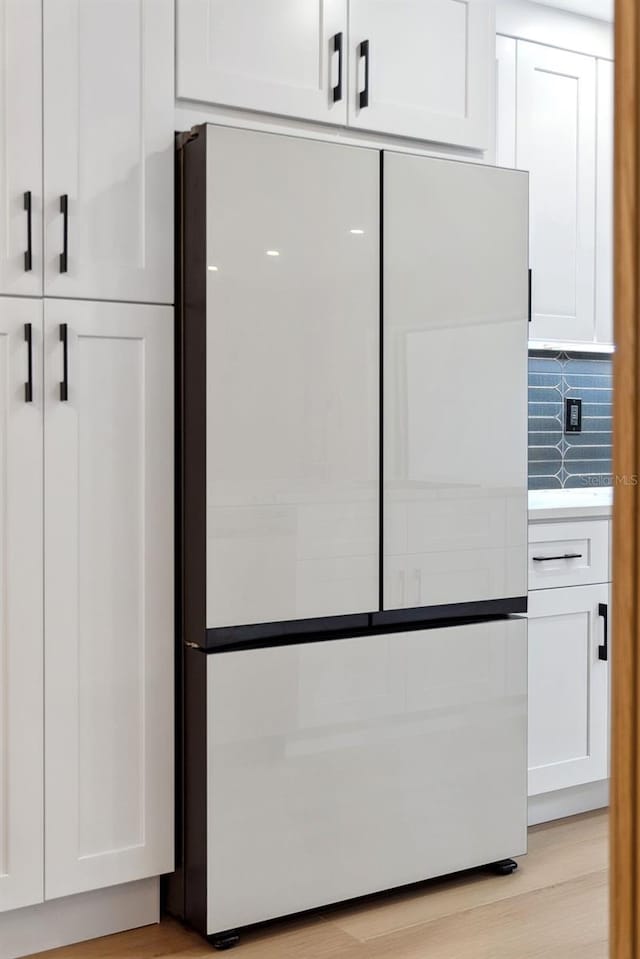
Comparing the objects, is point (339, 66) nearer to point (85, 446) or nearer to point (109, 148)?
point (109, 148)

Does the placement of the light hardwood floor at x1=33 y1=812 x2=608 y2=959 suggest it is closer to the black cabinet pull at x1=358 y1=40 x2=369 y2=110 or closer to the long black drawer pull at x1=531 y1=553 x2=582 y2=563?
the long black drawer pull at x1=531 y1=553 x2=582 y2=563

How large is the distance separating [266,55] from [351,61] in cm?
22

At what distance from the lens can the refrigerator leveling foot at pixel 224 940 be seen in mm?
2184

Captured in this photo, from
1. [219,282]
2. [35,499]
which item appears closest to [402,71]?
[219,282]

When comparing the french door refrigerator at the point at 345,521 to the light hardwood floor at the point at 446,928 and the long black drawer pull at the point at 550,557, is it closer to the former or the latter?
the light hardwood floor at the point at 446,928

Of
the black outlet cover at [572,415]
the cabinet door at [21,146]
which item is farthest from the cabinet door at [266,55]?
the black outlet cover at [572,415]

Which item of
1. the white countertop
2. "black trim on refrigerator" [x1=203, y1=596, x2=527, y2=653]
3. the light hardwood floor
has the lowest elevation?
the light hardwood floor

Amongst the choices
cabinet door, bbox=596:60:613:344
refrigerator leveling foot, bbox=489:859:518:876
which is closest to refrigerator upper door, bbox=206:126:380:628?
refrigerator leveling foot, bbox=489:859:518:876

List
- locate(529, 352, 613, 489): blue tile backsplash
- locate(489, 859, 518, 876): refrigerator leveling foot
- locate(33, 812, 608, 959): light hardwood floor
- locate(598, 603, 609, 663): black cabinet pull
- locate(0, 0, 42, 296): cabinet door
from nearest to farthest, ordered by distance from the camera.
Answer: locate(0, 0, 42, 296): cabinet door
locate(33, 812, 608, 959): light hardwood floor
locate(489, 859, 518, 876): refrigerator leveling foot
locate(598, 603, 609, 663): black cabinet pull
locate(529, 352, 613, 489): blue tile backsplash

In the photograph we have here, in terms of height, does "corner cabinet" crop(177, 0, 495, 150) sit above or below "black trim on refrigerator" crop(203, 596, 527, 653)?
above

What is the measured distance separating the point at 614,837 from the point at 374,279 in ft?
6.17

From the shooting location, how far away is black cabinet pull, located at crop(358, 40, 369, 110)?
2.42 metres

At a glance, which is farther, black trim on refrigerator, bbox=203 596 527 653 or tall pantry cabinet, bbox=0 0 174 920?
black trim on refrigerator, bbox=203 596 527 653

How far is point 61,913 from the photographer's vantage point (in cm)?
219
